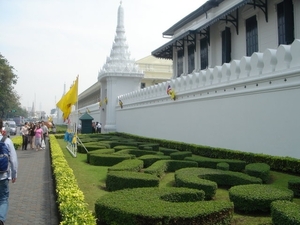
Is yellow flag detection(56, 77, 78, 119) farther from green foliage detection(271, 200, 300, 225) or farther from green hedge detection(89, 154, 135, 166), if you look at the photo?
green foliage detection(271, 200, 300, 225)

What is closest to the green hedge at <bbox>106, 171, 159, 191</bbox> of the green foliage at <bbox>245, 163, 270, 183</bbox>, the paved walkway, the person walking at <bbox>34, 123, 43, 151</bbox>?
the paved walkway

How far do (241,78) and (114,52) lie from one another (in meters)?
19.4

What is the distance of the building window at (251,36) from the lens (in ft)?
55.5

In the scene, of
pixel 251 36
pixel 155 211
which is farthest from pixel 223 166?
pixel 251 36

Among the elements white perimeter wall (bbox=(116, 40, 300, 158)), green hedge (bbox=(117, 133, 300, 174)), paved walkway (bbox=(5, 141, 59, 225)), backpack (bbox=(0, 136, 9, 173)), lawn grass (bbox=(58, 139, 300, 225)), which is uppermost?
white perimeter wall (bbox=(116, 40, 300, 158))

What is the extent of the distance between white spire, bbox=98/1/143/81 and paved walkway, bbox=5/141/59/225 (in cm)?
1660

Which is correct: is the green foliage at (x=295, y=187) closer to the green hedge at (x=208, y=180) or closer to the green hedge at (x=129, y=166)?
the green hedge at (x=208, y=180)

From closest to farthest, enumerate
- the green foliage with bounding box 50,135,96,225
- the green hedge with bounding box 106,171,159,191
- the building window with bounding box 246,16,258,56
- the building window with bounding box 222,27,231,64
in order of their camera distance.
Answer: the green foliage with bounding box 50,135,96,225 → the green hedge with bounding box 106,171,159,191 → the building window with bounding box 246,16,258,56 → the building window with bounding box 222,27,231,64

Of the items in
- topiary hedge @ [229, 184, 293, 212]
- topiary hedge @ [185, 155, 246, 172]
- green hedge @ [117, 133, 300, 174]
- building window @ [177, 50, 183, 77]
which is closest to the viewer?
topiary hedge @ [229, 184, 293, 212]

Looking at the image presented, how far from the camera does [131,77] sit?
27750mm

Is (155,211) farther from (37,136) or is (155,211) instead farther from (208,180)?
(37,136)

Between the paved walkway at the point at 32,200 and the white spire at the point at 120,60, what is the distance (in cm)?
1660

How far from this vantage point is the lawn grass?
218 inches

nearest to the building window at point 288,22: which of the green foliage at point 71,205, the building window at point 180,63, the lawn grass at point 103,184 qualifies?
the lawn grass at point 103,184
